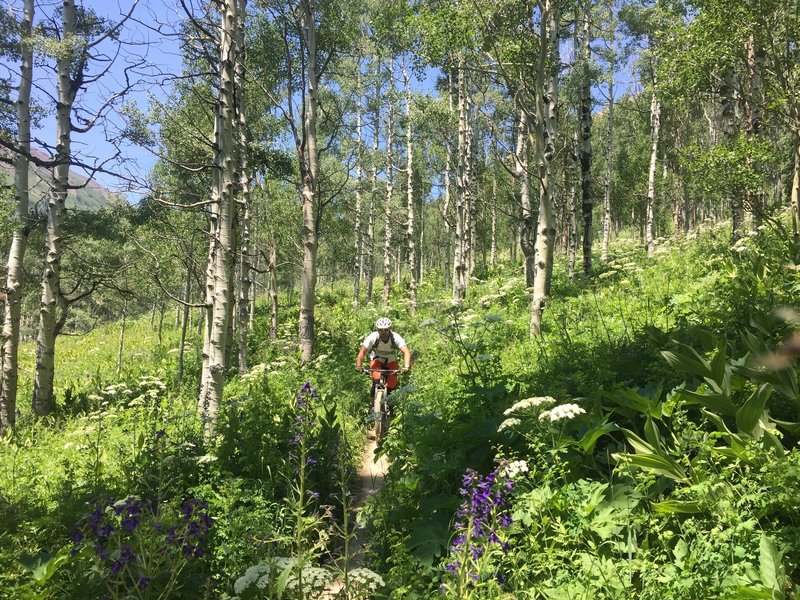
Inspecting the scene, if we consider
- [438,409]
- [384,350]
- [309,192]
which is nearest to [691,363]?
[438,409]

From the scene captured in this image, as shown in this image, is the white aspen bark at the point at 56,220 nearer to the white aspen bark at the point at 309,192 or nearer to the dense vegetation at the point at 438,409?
the dense vegetation at the point at 438,409

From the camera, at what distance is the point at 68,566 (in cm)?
354

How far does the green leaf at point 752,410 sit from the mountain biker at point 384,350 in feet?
15.9

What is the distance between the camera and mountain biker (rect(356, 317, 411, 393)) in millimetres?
7485

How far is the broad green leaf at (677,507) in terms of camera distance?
283 cm

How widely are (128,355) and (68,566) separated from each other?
2223cm

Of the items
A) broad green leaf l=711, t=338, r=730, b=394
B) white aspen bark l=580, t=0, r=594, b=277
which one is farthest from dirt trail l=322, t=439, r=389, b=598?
white aspen bark l=580, t=0, r=594, b=277

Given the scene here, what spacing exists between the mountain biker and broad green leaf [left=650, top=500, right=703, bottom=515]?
4724 mm

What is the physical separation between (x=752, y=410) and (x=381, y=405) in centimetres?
499

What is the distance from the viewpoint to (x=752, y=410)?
122 inches

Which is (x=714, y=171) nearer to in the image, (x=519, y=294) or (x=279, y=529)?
(x=519, y=294)

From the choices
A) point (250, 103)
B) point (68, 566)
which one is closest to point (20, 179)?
point (250, 103)

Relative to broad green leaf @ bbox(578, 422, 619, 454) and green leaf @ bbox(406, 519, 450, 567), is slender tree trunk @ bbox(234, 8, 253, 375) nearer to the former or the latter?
green leaf @ bbox(406, 519, 450, 567)

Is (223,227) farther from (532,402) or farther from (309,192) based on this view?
(309,192)
